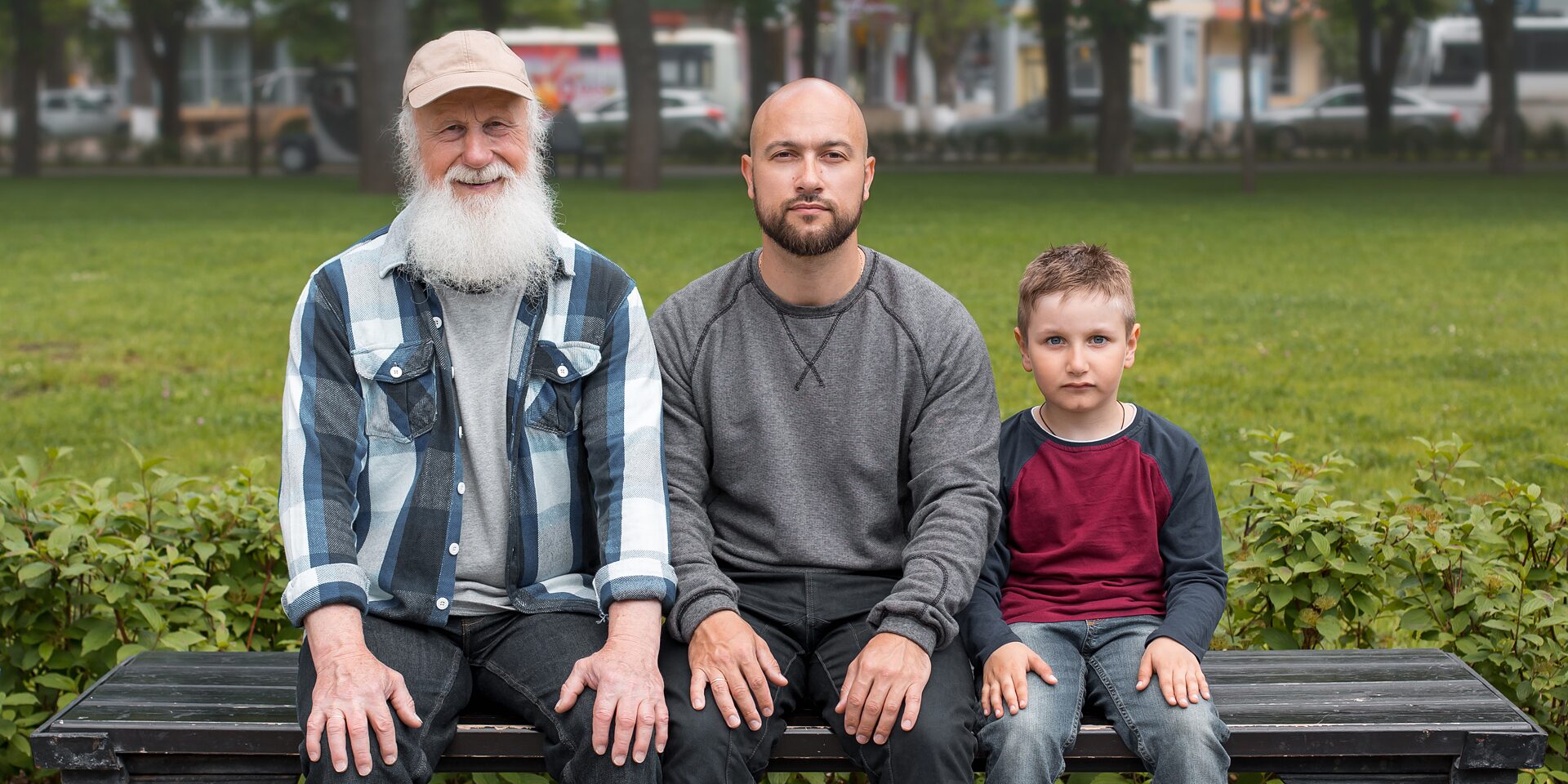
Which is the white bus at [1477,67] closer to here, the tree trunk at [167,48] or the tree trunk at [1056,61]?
the tree trunk at [1056,61]

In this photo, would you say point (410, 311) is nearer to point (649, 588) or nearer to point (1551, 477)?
point (649, 588)

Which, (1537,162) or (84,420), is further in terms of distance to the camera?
(1537,162)

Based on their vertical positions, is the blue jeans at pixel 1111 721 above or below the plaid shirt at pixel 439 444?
below

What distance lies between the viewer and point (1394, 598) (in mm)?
4188

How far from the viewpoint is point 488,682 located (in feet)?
11.0

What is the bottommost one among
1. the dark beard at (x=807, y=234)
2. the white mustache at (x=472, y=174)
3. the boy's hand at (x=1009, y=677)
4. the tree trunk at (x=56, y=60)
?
the boy's hand at (x=1009, y=677)

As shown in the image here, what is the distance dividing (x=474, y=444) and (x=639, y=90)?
23568 millimetres

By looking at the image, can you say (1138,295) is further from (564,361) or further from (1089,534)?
(564,361)

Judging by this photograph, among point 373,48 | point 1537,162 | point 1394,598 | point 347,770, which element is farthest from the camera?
point 1537,162

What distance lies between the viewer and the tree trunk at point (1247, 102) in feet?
74.7

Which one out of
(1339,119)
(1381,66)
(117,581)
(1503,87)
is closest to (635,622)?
(117,581)

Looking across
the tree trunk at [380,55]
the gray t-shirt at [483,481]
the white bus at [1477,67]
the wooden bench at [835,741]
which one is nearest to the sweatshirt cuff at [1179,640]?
the wooden bench at [835,741]

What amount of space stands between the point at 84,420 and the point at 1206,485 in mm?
6161

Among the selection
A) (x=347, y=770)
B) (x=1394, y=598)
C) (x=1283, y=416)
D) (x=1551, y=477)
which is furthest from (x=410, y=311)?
(x=1283, y=416)
